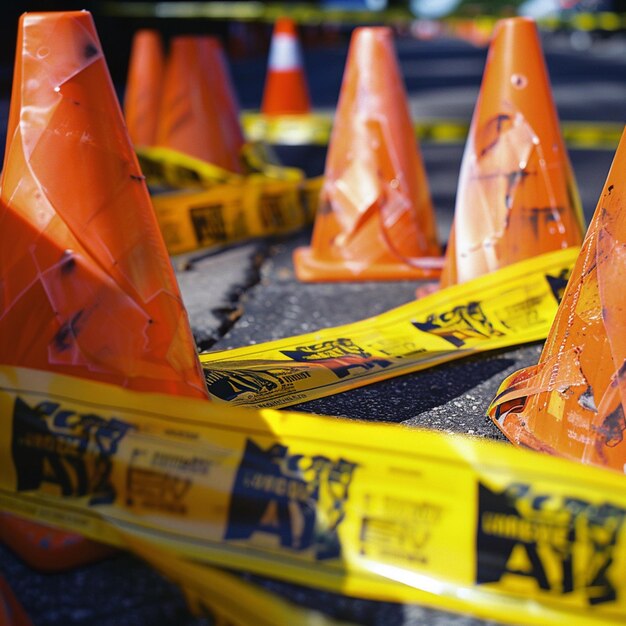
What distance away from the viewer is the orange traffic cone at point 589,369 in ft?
7.93

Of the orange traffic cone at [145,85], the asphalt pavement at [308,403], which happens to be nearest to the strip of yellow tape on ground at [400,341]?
the asphalt pavement at [308,403]

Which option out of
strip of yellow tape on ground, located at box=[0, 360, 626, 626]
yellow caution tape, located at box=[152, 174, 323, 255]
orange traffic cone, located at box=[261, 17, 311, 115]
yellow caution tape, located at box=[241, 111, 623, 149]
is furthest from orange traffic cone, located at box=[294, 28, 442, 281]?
orange traffic cone, located at box=[261, 17, 311, 115]

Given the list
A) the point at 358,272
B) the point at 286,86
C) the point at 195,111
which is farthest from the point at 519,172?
the point at 286,86

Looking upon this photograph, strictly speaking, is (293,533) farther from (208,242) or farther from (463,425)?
(208,242)

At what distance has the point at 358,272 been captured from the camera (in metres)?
4.57

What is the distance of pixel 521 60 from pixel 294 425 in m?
2.23

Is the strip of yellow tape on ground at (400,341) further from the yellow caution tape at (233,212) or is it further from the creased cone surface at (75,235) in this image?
the yellow caution tape at (233,212)

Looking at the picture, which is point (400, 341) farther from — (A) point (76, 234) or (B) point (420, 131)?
(B) point (420, 131)

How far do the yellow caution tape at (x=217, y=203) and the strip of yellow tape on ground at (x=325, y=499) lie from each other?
2.77m

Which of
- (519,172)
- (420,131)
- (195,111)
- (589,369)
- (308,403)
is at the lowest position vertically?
(308,403)

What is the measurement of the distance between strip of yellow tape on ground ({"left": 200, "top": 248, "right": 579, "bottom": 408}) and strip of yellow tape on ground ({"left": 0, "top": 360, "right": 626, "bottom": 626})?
0.60m

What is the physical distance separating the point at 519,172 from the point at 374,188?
0.84 meters

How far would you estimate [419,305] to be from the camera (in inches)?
147

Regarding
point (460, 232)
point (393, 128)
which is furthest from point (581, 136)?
point (460, 232)
